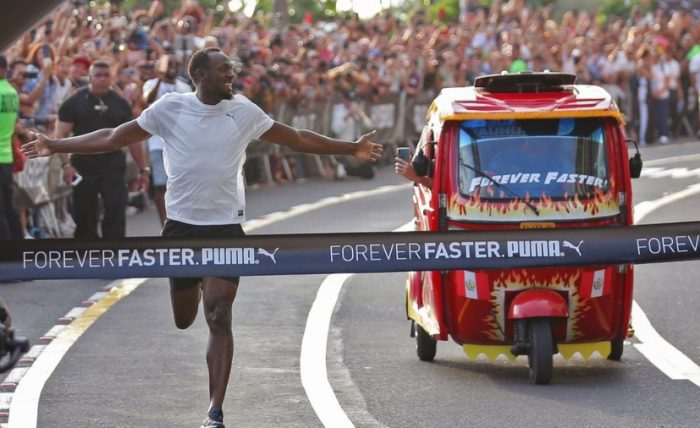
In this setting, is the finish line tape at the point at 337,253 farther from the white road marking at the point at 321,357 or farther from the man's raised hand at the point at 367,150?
the white road marking at the point at 321,357

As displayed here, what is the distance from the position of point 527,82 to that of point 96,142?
11.3 feet

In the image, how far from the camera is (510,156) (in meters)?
11.3

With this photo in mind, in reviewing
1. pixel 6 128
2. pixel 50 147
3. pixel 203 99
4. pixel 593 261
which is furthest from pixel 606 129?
pixel 6 128

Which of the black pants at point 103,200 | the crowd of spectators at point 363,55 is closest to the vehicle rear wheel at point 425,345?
the black pants at point 103,200

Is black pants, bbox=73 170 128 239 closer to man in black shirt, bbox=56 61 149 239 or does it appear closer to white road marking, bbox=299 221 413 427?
man in black shirt, bbox=56 61 149 239

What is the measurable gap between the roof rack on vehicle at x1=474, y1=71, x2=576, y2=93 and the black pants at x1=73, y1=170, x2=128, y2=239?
18.4 ft

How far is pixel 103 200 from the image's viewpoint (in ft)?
54.5

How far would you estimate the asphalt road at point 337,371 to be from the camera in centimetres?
995

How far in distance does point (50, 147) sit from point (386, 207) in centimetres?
1503

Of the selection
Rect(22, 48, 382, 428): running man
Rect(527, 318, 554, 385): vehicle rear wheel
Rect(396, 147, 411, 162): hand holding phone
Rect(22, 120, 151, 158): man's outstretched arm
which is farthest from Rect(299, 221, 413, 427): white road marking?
Rect(22, 120, 151, 158): man's outstretched arm

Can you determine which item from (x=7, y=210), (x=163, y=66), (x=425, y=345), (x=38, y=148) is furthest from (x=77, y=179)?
A: (x=38, y=148)

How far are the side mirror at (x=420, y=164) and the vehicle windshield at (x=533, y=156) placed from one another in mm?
240

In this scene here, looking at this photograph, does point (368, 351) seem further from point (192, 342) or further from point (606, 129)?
point (606, 129)

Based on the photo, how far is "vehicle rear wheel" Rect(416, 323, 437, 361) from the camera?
11898mm
